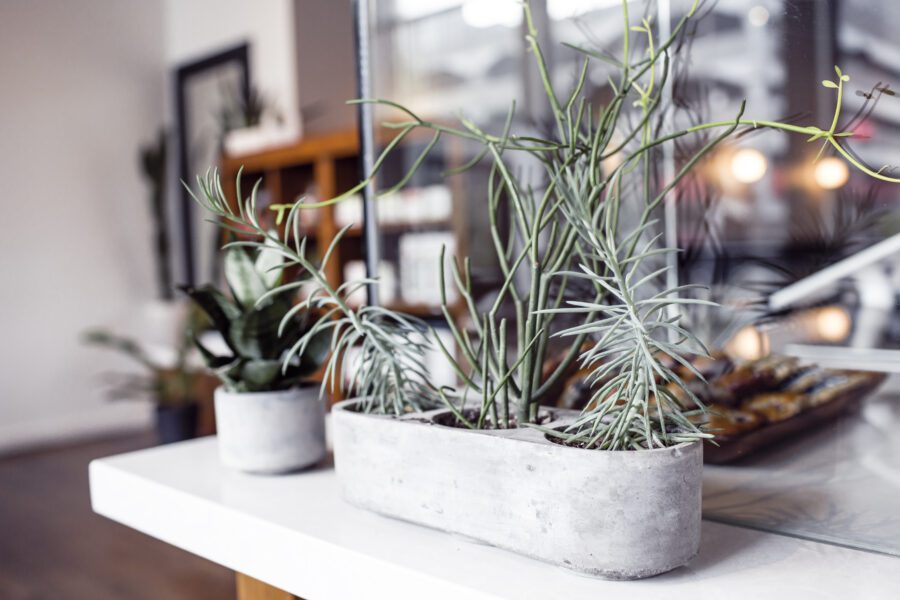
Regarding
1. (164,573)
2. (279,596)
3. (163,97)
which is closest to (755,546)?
(279,596)

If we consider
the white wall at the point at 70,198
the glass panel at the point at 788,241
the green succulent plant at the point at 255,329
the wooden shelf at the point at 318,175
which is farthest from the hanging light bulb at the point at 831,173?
the white wall at the point at 70,198

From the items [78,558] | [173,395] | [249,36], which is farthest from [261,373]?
[249,36]

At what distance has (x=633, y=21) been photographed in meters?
0.86

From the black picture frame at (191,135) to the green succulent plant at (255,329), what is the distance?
415cm

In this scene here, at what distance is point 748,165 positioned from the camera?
87cm

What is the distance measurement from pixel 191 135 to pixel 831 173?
479 centimetres

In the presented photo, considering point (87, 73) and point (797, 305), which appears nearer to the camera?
point (797, 305)

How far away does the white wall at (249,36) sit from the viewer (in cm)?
436

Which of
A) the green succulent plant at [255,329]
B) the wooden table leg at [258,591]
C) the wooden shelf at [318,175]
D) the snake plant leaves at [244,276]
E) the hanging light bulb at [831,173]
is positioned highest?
the wooden shelf at [318,175]

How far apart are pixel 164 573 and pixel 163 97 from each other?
3.43m

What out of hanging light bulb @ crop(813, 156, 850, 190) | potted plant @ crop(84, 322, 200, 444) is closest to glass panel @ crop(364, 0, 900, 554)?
hanging light bulb @ crop(813, 156, 850, 190)

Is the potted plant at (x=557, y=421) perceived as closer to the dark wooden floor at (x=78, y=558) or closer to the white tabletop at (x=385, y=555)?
the white tabletop at (x=385, y=555)

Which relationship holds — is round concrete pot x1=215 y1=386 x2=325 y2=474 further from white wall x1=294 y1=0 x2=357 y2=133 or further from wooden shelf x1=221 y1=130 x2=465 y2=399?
white wall x1=294 y1=0 x2=357 y2=133

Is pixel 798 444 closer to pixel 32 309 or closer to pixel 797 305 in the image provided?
pixel 797 305
